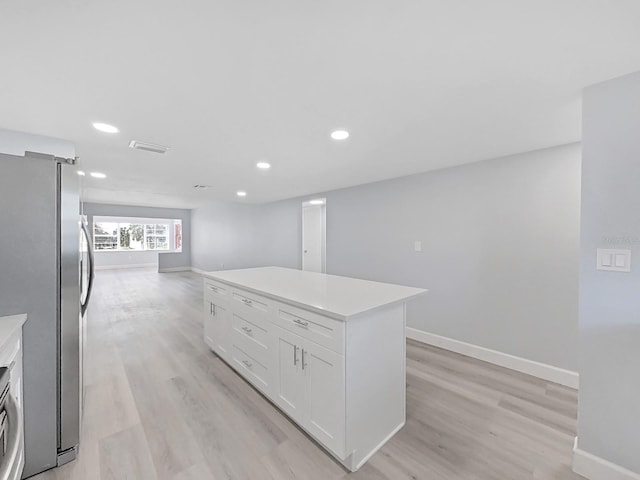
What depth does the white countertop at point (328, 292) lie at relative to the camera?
1636mm

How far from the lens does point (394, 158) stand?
2.90 m

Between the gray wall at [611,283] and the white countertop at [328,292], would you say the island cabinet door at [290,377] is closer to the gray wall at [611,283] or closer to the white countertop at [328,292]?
the white countertop at [328,292]

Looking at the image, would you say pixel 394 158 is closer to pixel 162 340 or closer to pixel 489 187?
pixel 489 187

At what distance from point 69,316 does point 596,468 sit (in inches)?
123

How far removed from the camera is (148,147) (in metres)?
2.60

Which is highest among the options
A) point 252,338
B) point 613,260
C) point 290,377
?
point 613,260

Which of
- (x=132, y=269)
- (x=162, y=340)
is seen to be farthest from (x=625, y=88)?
(x=132, y=269)

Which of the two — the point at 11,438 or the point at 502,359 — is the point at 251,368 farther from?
the point at 502,359

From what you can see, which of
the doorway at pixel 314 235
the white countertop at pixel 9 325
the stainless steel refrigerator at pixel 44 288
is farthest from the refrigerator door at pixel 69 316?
the doorway at pixel 314 235

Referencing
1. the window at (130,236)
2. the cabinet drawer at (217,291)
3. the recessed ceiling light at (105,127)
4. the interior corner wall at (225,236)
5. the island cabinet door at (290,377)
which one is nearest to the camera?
the island cabinet door at (290,377)

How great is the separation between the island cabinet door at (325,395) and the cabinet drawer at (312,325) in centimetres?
5

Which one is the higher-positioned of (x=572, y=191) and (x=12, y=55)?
(x=12, y=55)

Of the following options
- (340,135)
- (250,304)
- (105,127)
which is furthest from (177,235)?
(340,135)

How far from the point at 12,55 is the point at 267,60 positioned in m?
1.22
